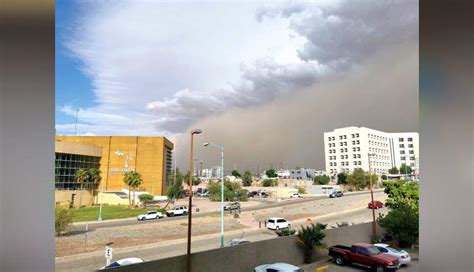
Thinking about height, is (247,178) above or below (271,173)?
below

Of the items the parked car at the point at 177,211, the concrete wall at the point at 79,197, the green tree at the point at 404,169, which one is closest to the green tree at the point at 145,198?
the parked car at the point at 177,211

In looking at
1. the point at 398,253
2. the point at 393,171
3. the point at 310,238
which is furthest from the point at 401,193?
the point at 310,238

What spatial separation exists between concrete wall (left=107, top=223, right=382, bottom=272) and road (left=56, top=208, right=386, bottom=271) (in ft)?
2.11

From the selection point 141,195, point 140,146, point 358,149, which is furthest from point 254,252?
point 140,146

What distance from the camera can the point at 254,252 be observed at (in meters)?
4.05

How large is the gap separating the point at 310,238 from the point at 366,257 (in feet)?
2.59

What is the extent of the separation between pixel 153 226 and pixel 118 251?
6.58 feet

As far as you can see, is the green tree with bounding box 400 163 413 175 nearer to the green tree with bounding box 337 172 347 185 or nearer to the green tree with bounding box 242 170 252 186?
the green tree with bounding box 337 172 347 185

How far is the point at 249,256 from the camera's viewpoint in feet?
13.1

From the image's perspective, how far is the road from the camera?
19.4 ft


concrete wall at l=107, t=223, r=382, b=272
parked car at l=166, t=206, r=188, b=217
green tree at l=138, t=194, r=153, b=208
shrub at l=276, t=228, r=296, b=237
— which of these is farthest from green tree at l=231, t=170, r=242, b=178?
green tree at l=138, t=194, r=153, b=208

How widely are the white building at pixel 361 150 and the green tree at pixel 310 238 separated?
89.5 inches

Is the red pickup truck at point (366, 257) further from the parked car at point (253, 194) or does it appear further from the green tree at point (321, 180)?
the parked car at point (253, 194)

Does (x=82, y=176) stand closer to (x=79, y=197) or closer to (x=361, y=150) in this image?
(x=79, y=197)
